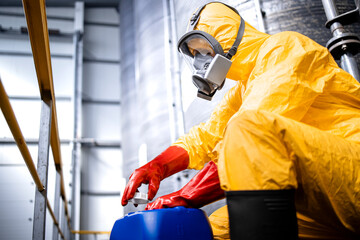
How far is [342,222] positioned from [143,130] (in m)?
2.58

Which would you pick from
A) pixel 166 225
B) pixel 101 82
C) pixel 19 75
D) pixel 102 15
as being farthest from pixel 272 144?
pixel 102 15

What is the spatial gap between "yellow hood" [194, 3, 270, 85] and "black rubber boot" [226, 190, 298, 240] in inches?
25.1

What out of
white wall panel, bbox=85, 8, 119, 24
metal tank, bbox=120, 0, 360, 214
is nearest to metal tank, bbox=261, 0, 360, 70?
metal tank, bbox=120, 0, 360, 214

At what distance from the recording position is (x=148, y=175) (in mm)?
1313

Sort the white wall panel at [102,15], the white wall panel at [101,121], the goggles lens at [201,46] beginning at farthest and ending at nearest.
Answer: the white wall panel at [102,15]
the white wall panel at [101,121]
the goggles lens at [201,46]

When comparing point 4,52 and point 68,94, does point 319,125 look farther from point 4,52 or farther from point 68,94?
point 4,52

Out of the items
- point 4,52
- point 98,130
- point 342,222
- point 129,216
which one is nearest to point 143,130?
point 129,216

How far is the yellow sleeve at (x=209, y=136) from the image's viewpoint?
4.78 ft

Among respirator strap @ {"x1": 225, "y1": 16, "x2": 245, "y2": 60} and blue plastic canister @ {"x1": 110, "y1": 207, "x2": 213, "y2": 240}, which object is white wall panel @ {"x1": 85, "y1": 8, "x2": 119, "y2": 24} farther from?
blue plastic canister @ {"x1": 110, "y1": 207, "x2": 213, "y2": 240}

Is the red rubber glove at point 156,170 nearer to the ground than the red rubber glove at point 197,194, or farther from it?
farther from it

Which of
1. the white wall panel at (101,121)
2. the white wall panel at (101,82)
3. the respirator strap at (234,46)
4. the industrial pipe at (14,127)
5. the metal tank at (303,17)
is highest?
the white wall panel at (101,82)

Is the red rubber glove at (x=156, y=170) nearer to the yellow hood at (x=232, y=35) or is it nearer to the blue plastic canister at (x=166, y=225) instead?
the blue plastic canister at (x=166, y=225)

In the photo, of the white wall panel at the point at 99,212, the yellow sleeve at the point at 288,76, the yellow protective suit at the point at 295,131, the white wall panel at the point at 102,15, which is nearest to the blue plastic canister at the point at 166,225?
the yellow protective suit at the point at 295,131

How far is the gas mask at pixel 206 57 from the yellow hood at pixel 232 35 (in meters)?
0.02
